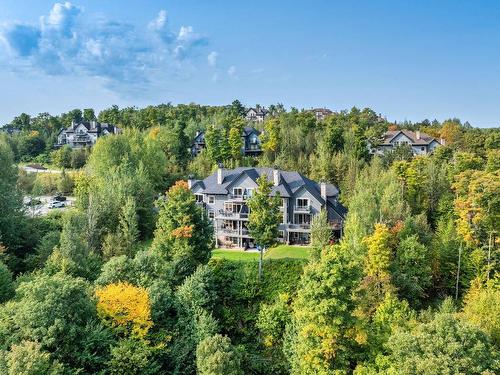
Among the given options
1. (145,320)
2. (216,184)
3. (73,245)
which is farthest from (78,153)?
(145,320)

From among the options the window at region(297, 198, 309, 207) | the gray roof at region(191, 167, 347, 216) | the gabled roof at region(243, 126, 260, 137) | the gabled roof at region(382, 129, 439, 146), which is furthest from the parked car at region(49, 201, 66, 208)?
the gabled roof at region(382, 129, 439, 146)

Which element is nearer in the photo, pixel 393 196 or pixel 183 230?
pixel 183 230

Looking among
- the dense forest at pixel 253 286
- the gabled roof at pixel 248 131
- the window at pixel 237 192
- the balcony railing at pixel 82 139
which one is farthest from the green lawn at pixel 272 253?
the balcony railing at pixel 82 139

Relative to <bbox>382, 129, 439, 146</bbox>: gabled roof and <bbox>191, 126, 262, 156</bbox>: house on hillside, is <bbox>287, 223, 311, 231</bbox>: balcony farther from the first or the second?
<bbox>382, 129, 439, 146</bbox>: gabled roof

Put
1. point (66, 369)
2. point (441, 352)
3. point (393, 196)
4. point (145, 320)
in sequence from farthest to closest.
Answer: point (393, 196) → point (145, 320) → point (66, 369) → point (441, 352)

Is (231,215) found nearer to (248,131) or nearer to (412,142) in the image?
(248,131)

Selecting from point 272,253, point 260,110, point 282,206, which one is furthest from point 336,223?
point 260,110

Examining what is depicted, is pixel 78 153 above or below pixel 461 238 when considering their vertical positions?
above

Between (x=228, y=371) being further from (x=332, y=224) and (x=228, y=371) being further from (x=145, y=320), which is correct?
(x=332, y=224)
